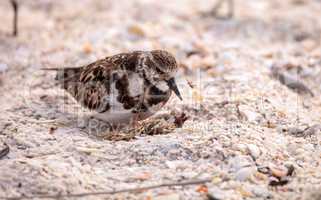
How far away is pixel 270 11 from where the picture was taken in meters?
8.07

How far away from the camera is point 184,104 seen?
519 centimetres

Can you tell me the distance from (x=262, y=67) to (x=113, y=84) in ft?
7.01

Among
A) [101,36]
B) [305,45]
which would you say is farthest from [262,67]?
[101,36]

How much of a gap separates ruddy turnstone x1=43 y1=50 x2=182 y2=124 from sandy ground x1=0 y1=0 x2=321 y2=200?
0.21m

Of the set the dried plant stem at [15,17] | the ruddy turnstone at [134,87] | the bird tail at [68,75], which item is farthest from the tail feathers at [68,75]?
the dried plant stem at [15,17]

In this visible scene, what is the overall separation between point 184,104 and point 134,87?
844 mm

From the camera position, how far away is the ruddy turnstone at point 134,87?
4.44 meters

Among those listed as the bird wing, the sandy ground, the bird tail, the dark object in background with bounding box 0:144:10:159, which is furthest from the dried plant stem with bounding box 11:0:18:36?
the dark object in background with bounding box 0:144:10:159

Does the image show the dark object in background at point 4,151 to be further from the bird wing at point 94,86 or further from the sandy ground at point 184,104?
the bird wing at point 94,86

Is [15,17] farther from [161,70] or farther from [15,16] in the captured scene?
[161,70]

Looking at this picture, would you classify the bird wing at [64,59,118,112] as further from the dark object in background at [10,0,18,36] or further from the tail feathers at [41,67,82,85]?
the dark object in background at [10,0,18,36]

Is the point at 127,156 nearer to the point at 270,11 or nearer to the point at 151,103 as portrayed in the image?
the point at 151,103

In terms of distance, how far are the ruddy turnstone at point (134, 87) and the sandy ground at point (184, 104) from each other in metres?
0.21

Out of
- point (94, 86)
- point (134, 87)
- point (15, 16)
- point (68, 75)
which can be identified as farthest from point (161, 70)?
point (15, 16)
